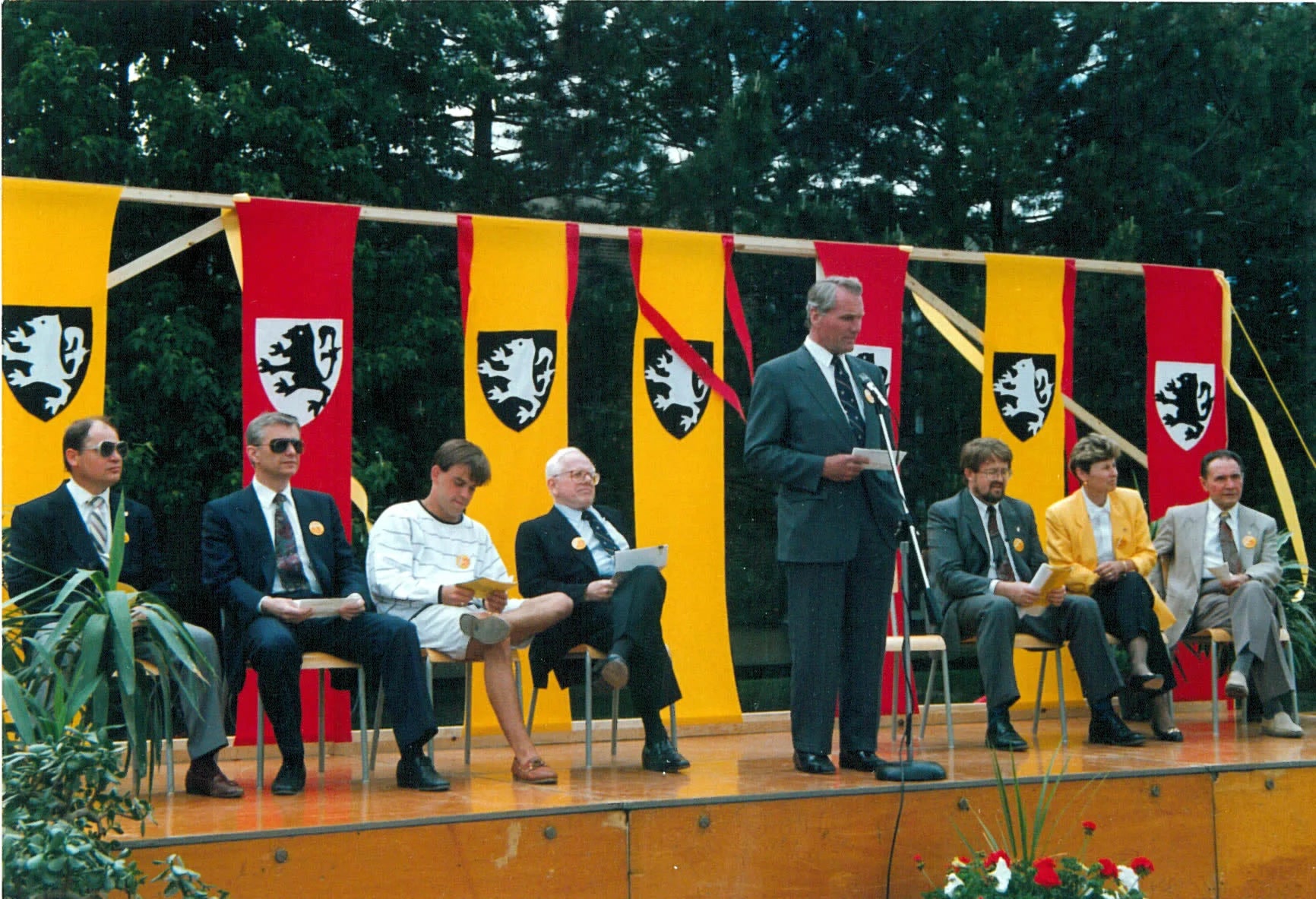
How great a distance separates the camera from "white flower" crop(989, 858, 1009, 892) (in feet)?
12.6

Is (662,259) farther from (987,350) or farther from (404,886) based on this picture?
(404,886)

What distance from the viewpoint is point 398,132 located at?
9.25m

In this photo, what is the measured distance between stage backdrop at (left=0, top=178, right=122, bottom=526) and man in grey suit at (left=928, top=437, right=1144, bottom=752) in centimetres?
313

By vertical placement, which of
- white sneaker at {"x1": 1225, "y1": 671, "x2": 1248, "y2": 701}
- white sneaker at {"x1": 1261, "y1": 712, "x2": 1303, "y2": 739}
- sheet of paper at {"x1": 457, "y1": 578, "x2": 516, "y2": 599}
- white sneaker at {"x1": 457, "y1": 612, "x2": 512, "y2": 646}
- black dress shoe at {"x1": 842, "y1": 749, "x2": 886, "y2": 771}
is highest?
sheet of paper at {"x1": 457, "y1": 578, "x2": 516, "y2": 599}

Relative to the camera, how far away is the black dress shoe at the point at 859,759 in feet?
15.9

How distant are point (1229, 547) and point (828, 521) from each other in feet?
8.29

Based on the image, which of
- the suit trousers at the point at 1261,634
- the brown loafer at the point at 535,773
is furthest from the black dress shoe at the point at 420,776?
the suit trousers at the point at 1261,634

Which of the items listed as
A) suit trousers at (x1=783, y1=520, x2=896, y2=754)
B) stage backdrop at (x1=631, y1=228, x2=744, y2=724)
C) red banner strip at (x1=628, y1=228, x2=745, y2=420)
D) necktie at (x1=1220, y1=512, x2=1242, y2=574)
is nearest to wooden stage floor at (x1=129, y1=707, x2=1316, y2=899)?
suit trousers at (x1=783, y1=520, x2=896, y2=754)

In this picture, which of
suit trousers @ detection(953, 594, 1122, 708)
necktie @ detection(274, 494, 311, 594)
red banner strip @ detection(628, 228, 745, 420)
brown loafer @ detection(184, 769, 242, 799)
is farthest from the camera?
red banner strip @ detection(628, 228, 745, 420)

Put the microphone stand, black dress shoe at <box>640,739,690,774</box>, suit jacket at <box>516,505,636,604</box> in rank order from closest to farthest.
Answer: the microphone stand
black dress shoe at <box>640,739,690,774</box>
suit jacket at <box>516,505,636,604</box>

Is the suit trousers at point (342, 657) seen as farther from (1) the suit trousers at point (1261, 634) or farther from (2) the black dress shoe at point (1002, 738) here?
(1) the suit trousers at point (1261, 634)

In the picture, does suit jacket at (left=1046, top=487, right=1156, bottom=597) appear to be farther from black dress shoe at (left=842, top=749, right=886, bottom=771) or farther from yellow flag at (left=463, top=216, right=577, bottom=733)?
yellow flag at (left=463, top=216, right=577, bottom=733)

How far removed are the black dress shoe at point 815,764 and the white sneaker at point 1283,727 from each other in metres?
2.21

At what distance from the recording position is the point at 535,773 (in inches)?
190
